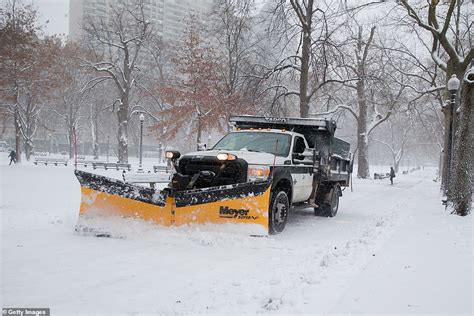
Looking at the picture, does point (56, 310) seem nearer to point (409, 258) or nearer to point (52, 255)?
point (52, 255)

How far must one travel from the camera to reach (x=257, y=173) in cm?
718

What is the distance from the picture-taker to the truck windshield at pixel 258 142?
8.30 metres

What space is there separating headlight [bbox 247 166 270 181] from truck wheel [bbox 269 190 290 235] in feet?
1.38

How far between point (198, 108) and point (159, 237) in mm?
19219

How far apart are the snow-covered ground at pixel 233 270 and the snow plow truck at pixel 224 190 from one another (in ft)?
0.92

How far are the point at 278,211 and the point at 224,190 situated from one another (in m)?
1.37

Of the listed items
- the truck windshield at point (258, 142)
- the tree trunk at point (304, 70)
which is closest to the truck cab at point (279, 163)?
the truck windshield at point (258, 142)

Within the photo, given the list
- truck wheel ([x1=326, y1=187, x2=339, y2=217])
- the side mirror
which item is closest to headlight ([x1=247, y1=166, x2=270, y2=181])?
the side mirror

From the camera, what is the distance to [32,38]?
2989 cm

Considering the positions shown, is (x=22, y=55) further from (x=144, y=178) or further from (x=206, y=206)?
(x=206, y=206)

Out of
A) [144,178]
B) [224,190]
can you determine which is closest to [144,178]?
[144,178]

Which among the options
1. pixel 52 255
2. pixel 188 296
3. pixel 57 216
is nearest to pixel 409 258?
pixel 188 296

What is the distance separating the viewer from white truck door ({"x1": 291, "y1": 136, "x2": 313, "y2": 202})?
811cm

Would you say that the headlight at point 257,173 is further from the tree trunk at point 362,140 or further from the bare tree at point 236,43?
the tree trunk at point 362,140
